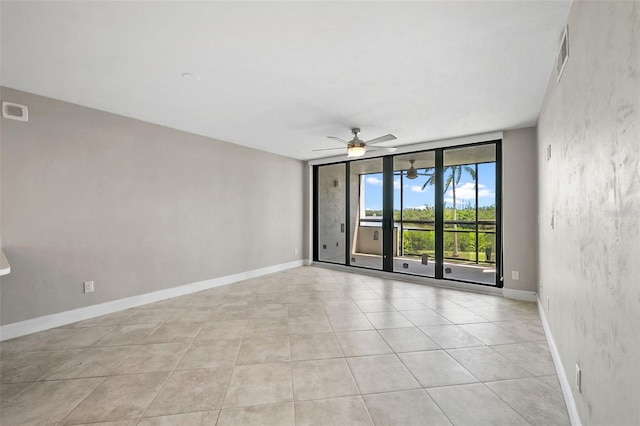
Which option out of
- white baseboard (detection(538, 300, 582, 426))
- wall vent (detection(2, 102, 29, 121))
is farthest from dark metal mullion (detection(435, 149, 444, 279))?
wall vent (detection(2, 102, 29, 121))

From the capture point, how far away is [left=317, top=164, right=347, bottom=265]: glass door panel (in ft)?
24.5

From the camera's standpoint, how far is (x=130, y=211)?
3.97m

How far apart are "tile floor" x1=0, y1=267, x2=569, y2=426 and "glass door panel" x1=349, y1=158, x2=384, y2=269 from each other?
14.7ft

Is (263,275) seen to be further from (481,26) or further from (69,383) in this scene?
(481,26)

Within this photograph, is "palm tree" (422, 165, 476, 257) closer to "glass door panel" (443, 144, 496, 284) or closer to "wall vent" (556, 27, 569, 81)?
"glass door panel" (443, 144, 496, 284)

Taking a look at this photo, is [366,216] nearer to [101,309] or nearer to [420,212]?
[420,212]

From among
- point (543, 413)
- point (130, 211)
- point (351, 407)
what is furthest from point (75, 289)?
point (543, 413)

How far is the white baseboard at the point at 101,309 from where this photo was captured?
3.01 m

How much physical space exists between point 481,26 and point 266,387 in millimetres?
3144

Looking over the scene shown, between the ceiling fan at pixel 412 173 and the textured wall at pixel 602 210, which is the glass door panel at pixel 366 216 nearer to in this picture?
the ceiling fan at pixel 412 173

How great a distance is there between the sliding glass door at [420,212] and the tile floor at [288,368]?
2170 mm

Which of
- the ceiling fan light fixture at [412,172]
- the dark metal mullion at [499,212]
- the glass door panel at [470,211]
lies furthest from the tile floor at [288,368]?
the ceiling fan light fixture at [412,172]

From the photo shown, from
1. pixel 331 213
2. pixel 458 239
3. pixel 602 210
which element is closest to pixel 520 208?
pixel 458 239

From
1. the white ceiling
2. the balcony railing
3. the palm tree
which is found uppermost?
the white ceiling
